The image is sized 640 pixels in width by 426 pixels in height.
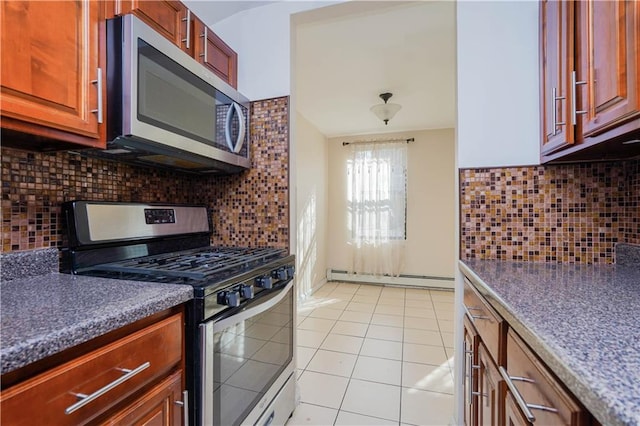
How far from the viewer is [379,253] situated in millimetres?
A: 4594

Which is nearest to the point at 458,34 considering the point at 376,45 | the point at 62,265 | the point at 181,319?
the point at 376,45

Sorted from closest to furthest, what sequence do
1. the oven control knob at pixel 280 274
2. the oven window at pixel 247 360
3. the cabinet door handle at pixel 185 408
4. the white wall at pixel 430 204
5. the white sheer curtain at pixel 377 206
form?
1. the cabinet door handle at pixel 185 408
2. the oven window at pixel 247 360
3. the oven control knob at pixel 280 274
4. the white wall at pixel 430 204
5. the white sheer curtain at pixel 377 206

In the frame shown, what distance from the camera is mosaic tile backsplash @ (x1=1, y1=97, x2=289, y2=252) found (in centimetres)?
110

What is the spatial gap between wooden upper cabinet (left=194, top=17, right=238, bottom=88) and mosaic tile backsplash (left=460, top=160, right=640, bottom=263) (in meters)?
1.42

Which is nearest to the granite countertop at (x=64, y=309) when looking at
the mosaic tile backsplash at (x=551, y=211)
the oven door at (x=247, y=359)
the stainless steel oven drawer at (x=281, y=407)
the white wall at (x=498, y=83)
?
the oven door at (x=247, y=359)

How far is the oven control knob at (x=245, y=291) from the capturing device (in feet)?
3.68

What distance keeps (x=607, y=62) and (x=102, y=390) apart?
5.45ft

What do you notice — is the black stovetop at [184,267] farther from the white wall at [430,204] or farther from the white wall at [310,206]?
the white wall at [430,204]

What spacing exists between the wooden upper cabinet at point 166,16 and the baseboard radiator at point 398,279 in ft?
12.9

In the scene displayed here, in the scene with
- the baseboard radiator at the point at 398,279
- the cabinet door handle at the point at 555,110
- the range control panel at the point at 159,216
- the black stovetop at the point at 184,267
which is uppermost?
the cabinet door handle at the point at 555,110

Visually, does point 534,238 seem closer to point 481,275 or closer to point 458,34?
point 481,275

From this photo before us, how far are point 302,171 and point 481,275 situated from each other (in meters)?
2.90

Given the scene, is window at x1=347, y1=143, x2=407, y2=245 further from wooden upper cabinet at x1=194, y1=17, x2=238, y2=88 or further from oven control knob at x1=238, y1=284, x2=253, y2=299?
oven control knob at x1=238, y1=284, x2=253, y2=299

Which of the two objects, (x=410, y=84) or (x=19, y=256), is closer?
(x=19, y=256)
